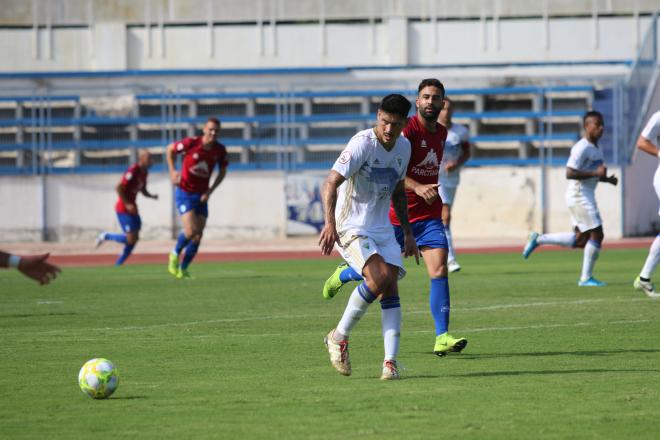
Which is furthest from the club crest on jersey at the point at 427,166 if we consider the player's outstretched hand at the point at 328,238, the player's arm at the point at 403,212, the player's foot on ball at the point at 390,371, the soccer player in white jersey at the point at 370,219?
the player's foot on ball at the point at 390,371

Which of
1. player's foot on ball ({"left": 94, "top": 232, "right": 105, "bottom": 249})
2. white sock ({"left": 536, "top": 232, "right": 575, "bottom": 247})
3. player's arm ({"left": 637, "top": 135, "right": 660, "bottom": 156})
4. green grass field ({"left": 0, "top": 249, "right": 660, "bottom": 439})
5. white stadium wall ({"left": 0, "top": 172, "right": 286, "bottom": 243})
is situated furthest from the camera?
white stadium wall ({"left": 0, "top": 172, "right": 286, "bottom": 243})

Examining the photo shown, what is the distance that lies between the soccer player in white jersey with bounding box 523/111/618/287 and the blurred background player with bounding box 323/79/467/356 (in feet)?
22.2

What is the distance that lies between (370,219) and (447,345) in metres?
1.31

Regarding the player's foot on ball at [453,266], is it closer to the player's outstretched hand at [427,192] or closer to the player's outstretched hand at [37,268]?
the player's outstretched hand at [427,192]

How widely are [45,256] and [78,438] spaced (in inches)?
40.1

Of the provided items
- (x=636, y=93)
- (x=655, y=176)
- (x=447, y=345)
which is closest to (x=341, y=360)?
(x=447, y=345)

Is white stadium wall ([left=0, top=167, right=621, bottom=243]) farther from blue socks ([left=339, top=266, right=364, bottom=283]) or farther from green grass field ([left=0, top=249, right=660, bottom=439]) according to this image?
blue socks ([left=339, top=266, right=364, bottom=283])

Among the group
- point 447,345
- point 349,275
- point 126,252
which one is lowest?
point 126,252

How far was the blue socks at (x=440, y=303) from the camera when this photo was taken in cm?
1033

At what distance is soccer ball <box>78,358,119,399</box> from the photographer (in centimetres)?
793

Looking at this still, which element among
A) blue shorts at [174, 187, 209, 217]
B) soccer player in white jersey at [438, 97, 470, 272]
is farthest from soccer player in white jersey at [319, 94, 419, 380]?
blue shorts at [174, 187, 209, 217]

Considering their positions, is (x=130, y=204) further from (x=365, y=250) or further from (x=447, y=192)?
(x=365, y=250)

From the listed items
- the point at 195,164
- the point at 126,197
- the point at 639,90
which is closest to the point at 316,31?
the point at 639,90

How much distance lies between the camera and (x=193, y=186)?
20422 mm
